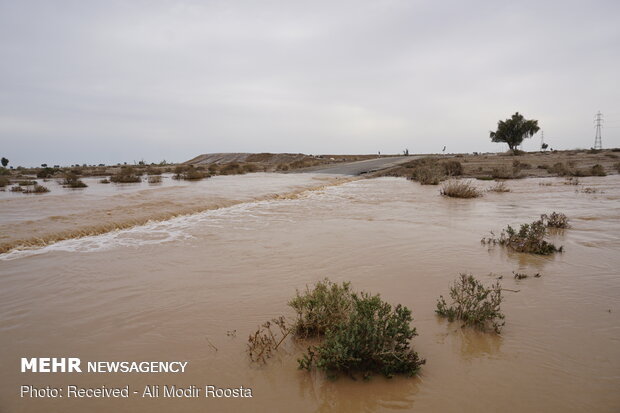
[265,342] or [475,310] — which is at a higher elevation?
[475,310]

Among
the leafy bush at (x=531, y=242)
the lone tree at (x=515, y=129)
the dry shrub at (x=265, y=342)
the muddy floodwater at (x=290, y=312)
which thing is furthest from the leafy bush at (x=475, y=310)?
the lone tree at (x=515, y=129)

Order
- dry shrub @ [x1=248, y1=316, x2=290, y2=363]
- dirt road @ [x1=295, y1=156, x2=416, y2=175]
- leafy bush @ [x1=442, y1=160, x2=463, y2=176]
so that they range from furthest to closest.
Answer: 1. dirt road @ [x1=295, y1=156, x2=416, y2=175]
2. leafy bush @ [x1=442, y1=160, x2=463, y2=176]
3. dry shrub @ [x1=248, y1=316, x2=290, y2=363]

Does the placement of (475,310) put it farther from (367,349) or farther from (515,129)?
(515,129)

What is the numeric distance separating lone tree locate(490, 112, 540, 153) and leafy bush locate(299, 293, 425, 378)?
56.0 meters

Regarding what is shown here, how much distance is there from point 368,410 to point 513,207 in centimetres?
1039

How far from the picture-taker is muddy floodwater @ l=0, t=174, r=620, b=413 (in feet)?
8.05

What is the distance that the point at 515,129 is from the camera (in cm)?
4928

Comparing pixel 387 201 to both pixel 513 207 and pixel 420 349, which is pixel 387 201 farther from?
pixel 420 349

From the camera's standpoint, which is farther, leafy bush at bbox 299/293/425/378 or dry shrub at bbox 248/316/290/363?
dry shrub at bbox 248/316/290/363

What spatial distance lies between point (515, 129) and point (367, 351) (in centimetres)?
5721

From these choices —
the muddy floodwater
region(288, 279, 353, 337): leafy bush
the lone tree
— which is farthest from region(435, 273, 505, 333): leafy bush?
the lone tree

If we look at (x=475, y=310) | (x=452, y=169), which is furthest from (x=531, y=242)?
(x=452, y=169)

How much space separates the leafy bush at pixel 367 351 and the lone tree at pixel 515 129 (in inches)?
2206

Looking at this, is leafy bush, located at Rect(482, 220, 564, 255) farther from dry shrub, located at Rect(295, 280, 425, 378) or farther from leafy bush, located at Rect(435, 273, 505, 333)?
→ dry shrub, located at Rect(295, 280, 425, 378)
